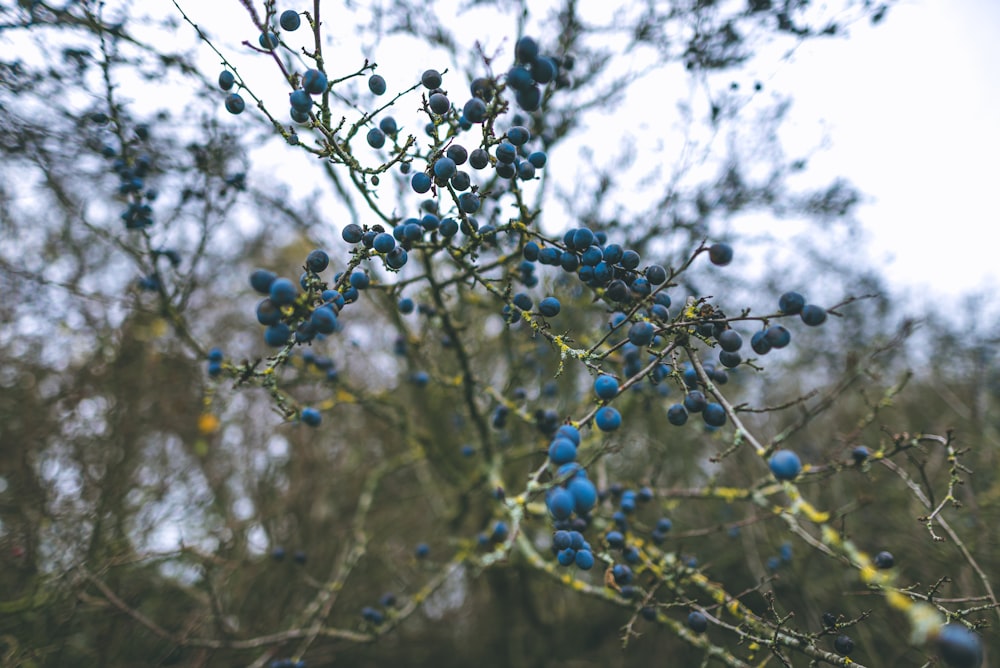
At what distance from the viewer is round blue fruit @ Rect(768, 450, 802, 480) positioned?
Result: 1.75m

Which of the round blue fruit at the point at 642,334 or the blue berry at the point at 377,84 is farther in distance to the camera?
the blue berry at the point at 377,84

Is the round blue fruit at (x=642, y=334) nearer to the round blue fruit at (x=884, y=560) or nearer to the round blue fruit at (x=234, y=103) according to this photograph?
the round blue fruit at (x=884, y=560)

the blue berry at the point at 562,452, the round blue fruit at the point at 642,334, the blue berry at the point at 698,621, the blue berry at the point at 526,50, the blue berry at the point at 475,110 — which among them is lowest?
the blue berry at the point at 698,621

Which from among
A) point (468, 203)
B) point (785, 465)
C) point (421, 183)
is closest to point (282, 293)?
point (421, 183)

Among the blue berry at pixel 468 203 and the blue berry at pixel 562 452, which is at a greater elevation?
the blue berry at pixel 468 203

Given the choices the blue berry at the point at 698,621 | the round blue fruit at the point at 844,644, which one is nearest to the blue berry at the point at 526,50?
the blue berry at the point at 698,621

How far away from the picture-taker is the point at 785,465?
1762 mm

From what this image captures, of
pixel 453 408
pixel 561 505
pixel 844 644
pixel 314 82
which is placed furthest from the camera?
pixel 453 408

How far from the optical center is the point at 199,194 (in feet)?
12.5

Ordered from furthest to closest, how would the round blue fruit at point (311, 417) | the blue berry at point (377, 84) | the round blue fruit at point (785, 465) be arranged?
the round blue fruit at point (311, 417) → the blue berry at point (377, 84) → the round blue fruit at point (785, 465)

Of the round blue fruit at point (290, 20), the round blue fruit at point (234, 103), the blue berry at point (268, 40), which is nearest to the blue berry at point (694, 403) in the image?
the blue berry at point (268, 40)

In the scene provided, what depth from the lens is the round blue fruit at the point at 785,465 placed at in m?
1.75

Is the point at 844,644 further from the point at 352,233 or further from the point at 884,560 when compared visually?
the point at 352,233

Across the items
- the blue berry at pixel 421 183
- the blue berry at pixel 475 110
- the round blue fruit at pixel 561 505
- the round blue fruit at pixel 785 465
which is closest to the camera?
the round blue fruit at pixel 561 505
